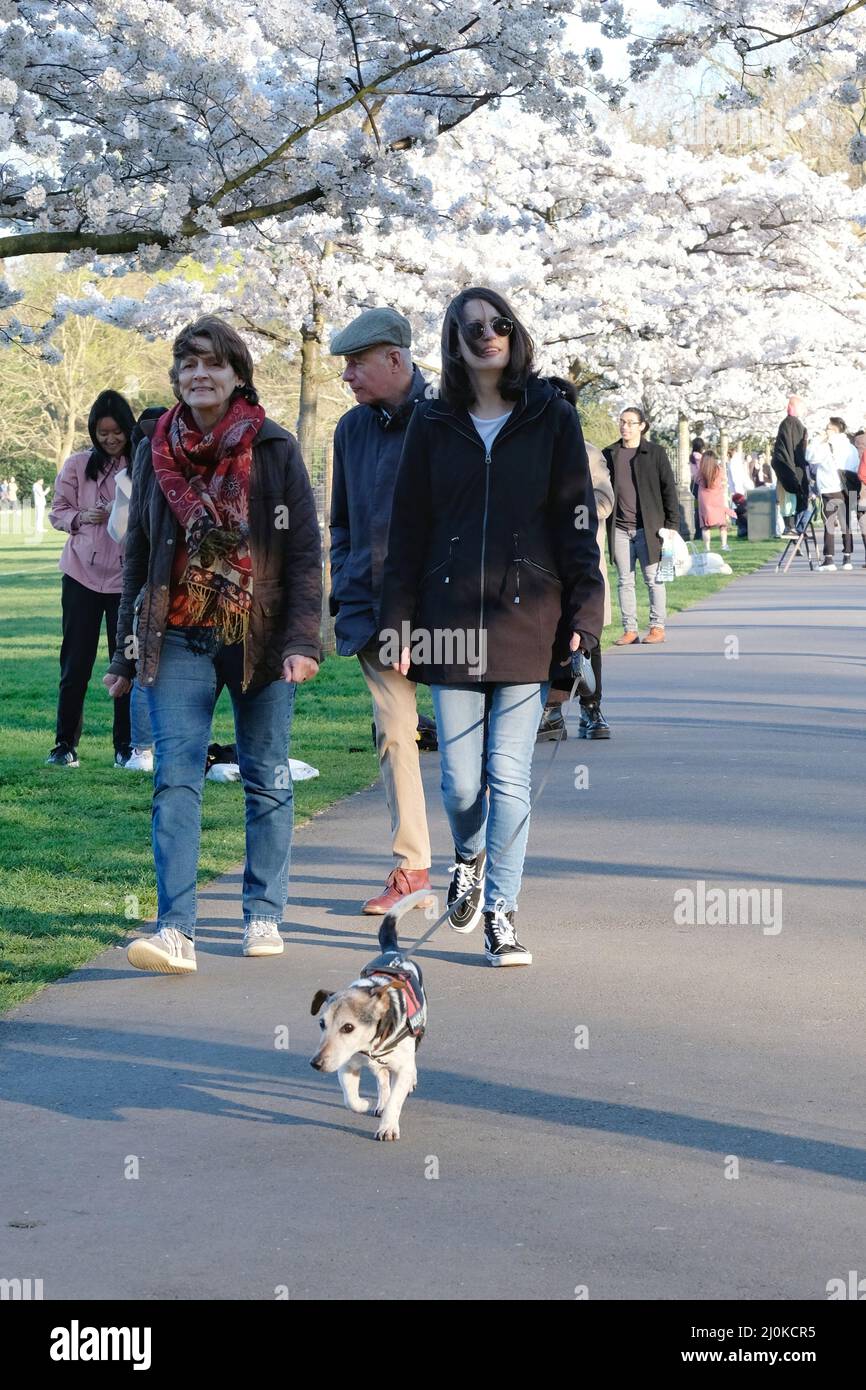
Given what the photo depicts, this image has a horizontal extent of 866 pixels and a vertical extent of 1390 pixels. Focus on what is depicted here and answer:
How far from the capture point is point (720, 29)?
482 inches

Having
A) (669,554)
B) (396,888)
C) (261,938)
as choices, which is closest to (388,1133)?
(261,938)

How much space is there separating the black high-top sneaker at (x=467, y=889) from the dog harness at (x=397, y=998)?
183 cm

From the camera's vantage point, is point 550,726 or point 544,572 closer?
point 544,572

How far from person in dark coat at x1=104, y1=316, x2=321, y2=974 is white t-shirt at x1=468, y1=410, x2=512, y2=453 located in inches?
24.3

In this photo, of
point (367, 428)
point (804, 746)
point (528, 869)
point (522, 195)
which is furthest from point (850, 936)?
point (522, 195)

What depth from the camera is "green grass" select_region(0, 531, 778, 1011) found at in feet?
22.6

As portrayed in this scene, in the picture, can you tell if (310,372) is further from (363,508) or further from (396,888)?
(396,888)

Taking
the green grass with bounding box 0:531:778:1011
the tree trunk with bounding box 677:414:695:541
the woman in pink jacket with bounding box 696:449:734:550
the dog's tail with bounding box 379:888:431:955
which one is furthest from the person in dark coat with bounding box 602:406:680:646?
the tree trunk with bounding box 677:414:695:541

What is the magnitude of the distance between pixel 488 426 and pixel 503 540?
37 centimetres

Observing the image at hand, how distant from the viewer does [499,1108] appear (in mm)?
4875

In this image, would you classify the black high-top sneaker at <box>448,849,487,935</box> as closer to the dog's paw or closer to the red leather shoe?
the red leather shoe

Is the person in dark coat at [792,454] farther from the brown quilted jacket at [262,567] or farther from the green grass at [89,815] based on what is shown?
the brown quilted jacket at [262,567]

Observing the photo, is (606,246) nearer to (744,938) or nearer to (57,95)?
(57,95)

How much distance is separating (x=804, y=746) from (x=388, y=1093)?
7.33 metres
